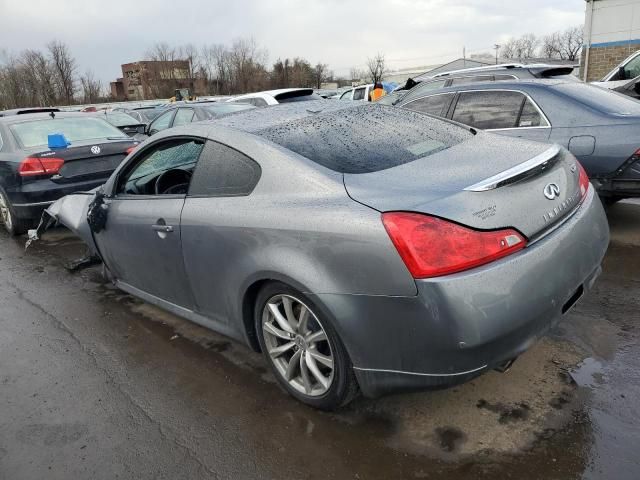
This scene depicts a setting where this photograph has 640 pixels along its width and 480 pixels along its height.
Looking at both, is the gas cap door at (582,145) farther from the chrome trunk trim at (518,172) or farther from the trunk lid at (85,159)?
the trunk lid at (85,159)

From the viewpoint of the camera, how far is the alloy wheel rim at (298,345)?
250 centimetres

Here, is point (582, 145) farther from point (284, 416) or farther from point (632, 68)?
point (632, 68)

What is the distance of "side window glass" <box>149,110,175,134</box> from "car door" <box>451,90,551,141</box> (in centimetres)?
639

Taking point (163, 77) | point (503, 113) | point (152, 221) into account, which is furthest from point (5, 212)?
point (163, 77)

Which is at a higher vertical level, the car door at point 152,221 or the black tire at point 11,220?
the car door at point 152,221

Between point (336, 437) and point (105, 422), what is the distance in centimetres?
129

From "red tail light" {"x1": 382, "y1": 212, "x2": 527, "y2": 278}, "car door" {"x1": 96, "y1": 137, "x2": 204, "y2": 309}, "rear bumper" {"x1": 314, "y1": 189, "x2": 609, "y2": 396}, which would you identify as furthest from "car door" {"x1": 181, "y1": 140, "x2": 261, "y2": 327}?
"red tail light" {"x1": 382, "y1": 212, "x2": 527, "y2": 278}

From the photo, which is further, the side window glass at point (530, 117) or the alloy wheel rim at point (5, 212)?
the alloy wheel rim at point (5, 212)

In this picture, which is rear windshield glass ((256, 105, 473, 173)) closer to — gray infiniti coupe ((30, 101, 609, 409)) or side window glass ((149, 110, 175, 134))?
gray infiniti coupe ((30, 101, 609, 409))

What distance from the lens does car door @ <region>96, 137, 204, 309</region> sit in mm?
3152

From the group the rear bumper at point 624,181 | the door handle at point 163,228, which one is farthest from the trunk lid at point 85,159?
the rear bumper at point 624,181

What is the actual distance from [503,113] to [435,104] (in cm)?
91

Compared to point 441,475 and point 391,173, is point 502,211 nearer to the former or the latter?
point 391,173

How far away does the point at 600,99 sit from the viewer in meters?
4.90
